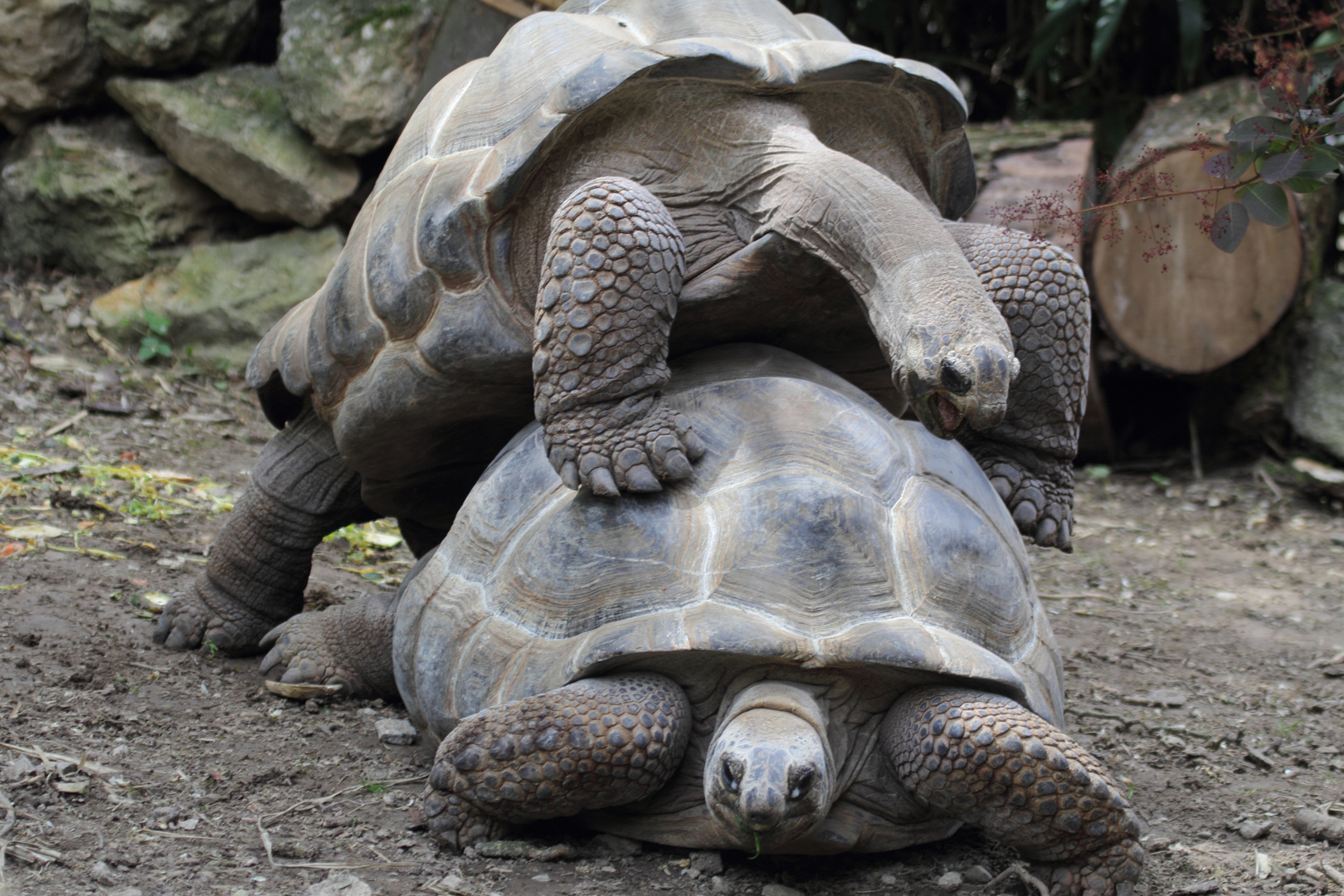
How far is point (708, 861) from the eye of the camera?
2195 mm

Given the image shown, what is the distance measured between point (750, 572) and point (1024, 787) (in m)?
0.60

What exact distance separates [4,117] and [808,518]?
6.17 meters

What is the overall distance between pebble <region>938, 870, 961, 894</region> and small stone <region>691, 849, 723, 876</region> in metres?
0.40

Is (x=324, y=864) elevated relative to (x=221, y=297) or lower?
elevated

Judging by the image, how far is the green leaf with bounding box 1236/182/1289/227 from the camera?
229 centimetres

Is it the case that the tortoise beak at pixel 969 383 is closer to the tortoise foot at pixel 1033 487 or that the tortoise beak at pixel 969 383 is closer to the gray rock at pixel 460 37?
the tortoise foot at pixel 1033 487

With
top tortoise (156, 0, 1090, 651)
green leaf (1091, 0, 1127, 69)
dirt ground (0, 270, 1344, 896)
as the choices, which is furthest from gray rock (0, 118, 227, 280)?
green leaf (1091, 0, 1127, 69)

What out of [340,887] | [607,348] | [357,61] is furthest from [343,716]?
[357,61]

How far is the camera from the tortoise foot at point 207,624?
333cm

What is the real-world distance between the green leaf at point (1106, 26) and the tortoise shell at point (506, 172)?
4651 millimetres

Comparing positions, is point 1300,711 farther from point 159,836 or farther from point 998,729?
point 159,836

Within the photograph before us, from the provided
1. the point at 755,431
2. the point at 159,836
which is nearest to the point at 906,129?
the point at 755,431

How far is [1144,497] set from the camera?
6.17m

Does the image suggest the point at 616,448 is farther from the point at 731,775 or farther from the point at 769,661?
the point at 731,775
